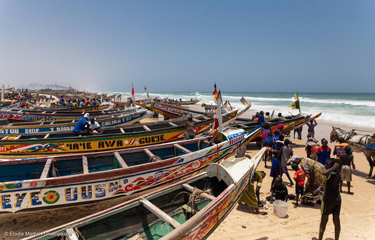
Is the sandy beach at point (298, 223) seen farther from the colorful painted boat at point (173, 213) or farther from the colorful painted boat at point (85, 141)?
the colorful painted boat at point (85, 141)

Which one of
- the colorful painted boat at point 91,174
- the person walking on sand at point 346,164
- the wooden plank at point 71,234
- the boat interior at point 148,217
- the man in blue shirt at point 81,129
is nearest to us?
the wooden plank at point 71,234

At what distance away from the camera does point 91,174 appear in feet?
15.8

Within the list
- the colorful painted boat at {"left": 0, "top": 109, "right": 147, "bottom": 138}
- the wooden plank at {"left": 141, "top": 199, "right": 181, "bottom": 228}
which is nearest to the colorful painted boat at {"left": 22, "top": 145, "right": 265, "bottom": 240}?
the wooden plank at {"left": 141, "top": 199, "right": 181, "bottom": 228}

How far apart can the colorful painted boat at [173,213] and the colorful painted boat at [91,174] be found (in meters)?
1.11

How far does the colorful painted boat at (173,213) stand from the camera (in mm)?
3344

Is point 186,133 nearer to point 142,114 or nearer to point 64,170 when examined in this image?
point 64,170

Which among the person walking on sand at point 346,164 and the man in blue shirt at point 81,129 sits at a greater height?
the man in blue shirt at point 81,129

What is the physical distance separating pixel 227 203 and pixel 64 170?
4.72 metres

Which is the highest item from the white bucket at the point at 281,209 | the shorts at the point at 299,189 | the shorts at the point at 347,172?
the shorts at the point at 347,172

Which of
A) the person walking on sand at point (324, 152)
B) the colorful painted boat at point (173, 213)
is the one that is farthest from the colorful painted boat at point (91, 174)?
the person walking on sand at point (324, 152)

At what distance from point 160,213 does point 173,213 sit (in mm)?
1069

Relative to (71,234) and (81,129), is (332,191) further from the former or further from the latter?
(81,129)

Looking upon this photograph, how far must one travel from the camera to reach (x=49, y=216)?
4.80m

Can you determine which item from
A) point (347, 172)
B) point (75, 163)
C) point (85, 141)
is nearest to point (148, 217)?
point (75, 163)
